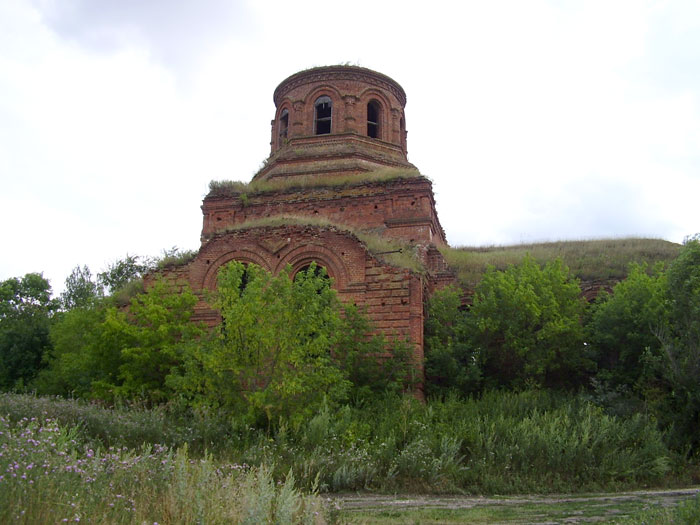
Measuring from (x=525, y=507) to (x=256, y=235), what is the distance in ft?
35.6

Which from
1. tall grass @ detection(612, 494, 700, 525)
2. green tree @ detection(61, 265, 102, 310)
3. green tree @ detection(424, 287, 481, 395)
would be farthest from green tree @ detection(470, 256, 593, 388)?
green tree @ detection(61, 265, 102, 310)

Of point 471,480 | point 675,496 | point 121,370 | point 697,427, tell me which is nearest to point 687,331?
point 697,427

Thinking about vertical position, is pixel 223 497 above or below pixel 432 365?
below

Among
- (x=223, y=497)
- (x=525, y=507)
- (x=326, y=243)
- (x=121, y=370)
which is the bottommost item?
(x=525, y=507)

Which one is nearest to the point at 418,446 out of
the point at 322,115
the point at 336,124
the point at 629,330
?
the point at 629,330

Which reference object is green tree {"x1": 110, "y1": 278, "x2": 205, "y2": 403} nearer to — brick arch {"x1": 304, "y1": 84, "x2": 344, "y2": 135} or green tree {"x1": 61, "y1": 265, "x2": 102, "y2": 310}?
brick arch {"x1": 304, "y1": 84, "x2": 344, "y2": 135}

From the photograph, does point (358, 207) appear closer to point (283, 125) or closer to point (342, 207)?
point (342, 207)

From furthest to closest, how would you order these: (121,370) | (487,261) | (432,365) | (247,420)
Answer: (487,261) < (432,365) < (121,370) < (247,420)

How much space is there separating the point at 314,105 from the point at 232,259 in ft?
32.7

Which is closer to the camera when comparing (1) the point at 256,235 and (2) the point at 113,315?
(2) the point at 113,315

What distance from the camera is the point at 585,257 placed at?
22.4 meters

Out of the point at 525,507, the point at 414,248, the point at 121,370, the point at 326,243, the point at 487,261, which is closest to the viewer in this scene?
the point at 525,507

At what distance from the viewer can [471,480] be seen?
1106cm

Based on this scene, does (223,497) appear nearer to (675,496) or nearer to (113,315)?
(675,496)
